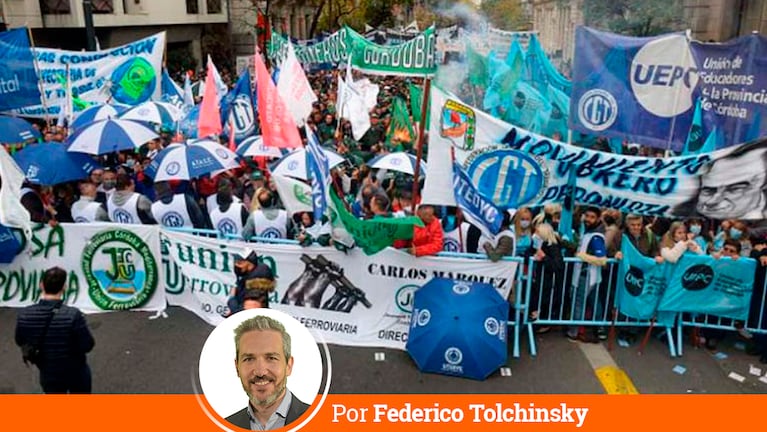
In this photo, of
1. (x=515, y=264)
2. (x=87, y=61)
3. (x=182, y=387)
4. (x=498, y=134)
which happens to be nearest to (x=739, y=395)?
(x=515, y=264)

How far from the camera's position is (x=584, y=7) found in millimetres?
28516

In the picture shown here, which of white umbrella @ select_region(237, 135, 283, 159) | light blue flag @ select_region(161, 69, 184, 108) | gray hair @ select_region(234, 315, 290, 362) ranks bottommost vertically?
gray hair @ select_region(234, 315, 290, 362)

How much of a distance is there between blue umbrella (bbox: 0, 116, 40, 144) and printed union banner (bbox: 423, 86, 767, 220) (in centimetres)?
653

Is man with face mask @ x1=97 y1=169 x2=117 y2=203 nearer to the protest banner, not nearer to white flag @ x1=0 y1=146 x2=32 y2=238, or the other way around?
white flag @ x1=0 y1=146 x2=32 y2=238

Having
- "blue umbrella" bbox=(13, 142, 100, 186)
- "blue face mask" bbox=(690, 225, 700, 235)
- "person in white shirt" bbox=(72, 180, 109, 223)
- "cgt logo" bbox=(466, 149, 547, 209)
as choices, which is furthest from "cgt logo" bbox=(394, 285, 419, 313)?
"blue umbrella" bbox=(13, 142, 100, 186)

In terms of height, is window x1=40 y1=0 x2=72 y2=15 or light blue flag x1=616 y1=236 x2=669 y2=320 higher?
window x1=40 y1=0 x2=72 y2=15

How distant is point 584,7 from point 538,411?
26.7m

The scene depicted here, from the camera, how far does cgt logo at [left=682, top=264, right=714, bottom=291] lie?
252 inches

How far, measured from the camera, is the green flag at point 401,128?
12.0 meters

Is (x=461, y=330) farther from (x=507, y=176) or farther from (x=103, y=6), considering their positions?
(x=103, y=6)

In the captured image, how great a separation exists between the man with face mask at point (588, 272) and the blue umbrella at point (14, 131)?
308 inches

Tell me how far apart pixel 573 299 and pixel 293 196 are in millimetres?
3238

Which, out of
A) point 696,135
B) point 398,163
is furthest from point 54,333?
point 696,135

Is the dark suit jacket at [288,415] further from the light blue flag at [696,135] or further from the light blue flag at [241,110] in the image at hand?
the light blue flag at [241,110]
